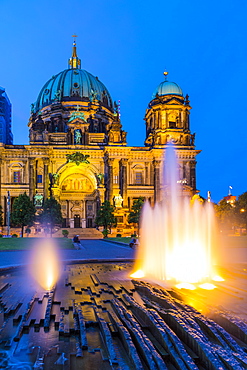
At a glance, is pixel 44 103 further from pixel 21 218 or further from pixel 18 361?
pixel 18 361

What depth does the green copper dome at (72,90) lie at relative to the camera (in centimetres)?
8175

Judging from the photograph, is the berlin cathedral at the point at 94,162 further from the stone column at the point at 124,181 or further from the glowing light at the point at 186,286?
the glowing light at the point at 186,286

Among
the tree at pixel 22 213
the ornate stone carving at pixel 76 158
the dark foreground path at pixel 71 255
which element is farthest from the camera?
the ornate stone carving at pixel 76 158

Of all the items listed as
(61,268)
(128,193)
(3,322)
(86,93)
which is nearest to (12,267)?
(61,268)

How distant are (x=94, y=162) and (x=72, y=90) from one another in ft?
72.2

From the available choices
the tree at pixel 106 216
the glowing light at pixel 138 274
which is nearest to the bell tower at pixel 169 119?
the tree at pixel 106 216

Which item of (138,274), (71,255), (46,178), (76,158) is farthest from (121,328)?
(46,178)

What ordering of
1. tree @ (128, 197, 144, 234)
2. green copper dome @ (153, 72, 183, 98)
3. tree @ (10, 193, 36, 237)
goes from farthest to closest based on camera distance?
green copper dome @ (153, 72, 183, 98) < tree @ (128, 197, 144, 234) < tree @ (10, 193, 36, 237)

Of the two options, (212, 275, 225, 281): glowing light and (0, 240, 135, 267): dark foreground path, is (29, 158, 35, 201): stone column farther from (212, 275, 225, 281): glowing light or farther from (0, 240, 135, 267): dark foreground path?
(212, 275, 225, 281): glowing light

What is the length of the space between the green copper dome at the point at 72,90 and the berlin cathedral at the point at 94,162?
457cm

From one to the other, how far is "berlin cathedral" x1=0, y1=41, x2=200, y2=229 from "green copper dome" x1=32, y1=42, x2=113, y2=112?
457 cm

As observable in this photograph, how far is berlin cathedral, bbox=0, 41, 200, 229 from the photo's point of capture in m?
67.4

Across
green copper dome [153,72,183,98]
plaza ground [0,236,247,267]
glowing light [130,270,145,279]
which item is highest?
green copper dome [153,72,183,98]

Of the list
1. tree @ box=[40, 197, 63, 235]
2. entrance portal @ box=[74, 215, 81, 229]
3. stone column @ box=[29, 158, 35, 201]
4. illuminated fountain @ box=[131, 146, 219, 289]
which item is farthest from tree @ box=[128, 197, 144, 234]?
illuminated fountain @ box=[131, 146, 219, 289]
